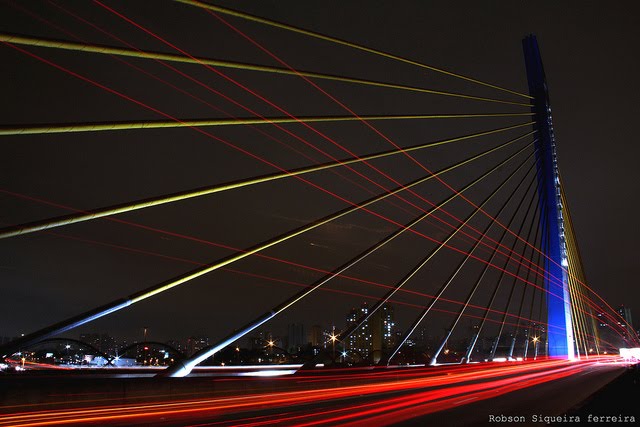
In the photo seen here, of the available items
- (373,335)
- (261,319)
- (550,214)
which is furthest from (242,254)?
(373,335)

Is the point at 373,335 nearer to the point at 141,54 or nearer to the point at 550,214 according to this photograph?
the point at 550,214

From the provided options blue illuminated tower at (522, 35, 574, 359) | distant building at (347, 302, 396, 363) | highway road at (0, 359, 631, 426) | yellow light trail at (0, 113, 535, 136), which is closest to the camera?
yellow light trail at (0, 113, 535, 136)

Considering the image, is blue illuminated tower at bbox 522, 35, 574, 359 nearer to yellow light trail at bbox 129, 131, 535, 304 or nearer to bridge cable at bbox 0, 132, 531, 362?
yellow light trail at bbox 129, 131, 535, 304

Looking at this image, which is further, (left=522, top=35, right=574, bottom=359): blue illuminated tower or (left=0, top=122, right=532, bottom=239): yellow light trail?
(left=522, top=35, right=574, bottom=359): blue illuminated tower

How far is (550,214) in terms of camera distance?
35312 millimetres

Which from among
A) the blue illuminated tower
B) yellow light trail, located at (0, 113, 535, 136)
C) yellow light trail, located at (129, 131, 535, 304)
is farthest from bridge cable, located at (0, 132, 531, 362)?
the blue illuminated tower

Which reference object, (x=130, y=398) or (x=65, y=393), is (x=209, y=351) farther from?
(x=65, y=393)

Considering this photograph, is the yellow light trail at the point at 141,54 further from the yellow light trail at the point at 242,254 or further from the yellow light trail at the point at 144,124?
the yellow light trail at the point at 242,254

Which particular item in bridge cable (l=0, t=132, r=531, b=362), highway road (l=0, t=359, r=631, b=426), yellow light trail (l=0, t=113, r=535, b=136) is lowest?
highway road (l=0, t=359, r=631, b=426)

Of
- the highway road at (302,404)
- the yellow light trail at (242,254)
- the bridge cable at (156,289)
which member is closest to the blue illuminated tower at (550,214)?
the highway road at (302,404)

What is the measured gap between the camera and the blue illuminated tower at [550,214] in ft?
113

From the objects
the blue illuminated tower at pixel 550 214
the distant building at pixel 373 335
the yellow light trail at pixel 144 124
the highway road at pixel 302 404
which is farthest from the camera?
the distant building at pixel 373 335

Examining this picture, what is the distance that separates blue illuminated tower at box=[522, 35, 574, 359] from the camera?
34469mm

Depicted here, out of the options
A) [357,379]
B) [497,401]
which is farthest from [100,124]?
[357,379]
